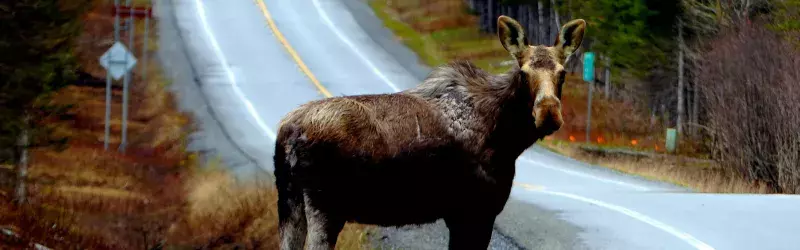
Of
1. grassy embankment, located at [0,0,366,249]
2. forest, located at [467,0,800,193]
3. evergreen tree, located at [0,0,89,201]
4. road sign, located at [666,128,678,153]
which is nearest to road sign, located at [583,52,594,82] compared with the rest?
forest, located at [467,0,800,193]

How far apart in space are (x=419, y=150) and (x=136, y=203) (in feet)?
35.4

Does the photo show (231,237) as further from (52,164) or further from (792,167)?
(792,167)

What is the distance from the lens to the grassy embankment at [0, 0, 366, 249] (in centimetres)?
1517

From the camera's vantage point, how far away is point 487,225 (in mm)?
8938

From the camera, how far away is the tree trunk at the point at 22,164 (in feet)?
60.4

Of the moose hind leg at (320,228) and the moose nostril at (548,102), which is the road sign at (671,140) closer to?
the moose nostril at (548,102)

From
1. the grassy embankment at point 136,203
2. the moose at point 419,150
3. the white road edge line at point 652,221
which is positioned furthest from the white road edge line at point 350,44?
the moose at point 419,150

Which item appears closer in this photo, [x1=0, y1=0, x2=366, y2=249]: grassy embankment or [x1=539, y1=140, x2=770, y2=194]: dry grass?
[x1=0, y1=0, x2=366, y2=249]: grassy embankment

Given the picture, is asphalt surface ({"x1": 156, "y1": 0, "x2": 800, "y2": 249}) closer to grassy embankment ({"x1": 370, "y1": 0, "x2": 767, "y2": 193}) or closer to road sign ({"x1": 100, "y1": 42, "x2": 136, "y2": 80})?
grassy embankment ({"x1": 370, "y1": 0, "x2": 767, "y2": 193})

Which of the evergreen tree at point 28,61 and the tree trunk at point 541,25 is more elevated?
the evergreen tree at point 28,61

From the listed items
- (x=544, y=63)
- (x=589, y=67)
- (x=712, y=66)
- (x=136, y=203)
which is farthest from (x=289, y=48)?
(x=544, y=63)

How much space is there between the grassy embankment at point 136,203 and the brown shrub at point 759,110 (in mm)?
10881

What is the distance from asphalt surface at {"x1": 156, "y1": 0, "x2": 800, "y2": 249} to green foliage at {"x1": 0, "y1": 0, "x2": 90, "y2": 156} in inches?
186

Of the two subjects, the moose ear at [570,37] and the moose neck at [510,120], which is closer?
the moose ear at [570,37]
